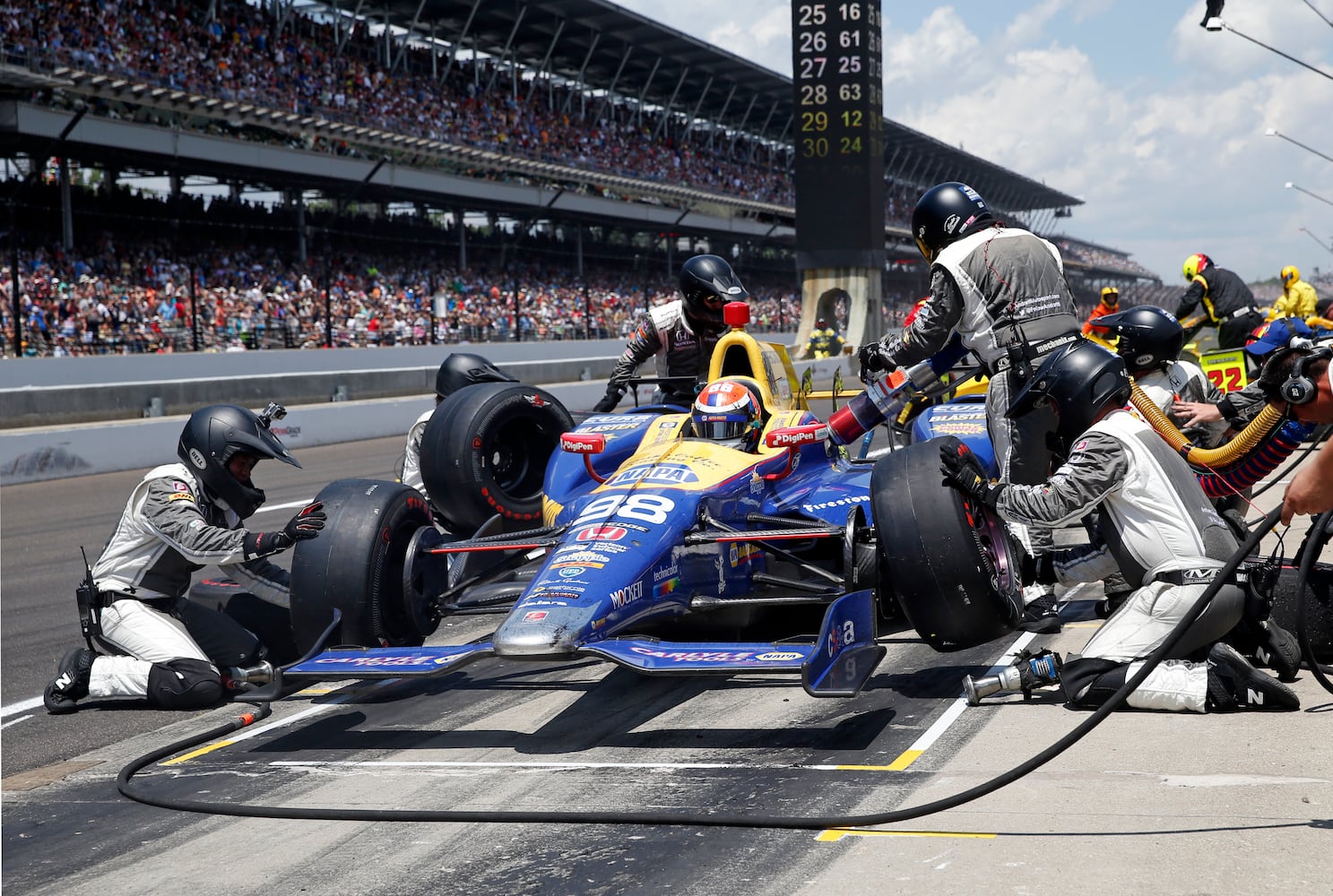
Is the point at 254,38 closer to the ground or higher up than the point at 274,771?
higher up

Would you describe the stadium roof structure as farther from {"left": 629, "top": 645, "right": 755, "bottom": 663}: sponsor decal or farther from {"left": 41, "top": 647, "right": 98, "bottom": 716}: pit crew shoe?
{"left": 629, "top": 645, "right": 755, "bottom": 663}: sponsor decal

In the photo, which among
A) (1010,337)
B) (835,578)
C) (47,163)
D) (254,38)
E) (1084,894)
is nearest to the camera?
(1084,894)

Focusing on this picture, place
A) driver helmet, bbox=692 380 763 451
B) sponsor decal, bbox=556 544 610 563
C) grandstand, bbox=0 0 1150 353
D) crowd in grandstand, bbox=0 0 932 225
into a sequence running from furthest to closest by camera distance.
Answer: crowd in grandstand, bbox=0 0 932 225 < grandstand, bbox=0 0 1150 353 < driver helmet, bbox=692 380 763 451 < sponsor decal, bbox=556 544 610 563

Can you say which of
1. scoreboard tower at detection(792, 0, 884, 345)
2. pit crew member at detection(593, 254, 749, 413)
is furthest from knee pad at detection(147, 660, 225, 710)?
scoreboard tower at detection(792, 0, 884, 345)

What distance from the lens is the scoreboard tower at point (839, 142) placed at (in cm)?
3569

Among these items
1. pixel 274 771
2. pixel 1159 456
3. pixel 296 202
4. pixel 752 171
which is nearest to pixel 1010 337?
pixel 1159 456

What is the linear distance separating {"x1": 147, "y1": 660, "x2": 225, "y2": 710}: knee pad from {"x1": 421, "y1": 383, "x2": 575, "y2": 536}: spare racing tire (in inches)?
92.2

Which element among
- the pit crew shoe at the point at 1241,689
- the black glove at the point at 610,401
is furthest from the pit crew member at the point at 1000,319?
the black glove at the point at 610,401

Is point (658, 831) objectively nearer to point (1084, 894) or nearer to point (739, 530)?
point (1084, 894)

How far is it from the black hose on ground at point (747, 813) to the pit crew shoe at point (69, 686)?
1743 mm

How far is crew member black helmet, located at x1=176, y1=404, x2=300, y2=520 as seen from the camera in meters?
6.45

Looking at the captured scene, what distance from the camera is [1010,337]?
22.6 feet

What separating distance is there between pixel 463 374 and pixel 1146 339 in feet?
15.2

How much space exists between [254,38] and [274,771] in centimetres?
3034
